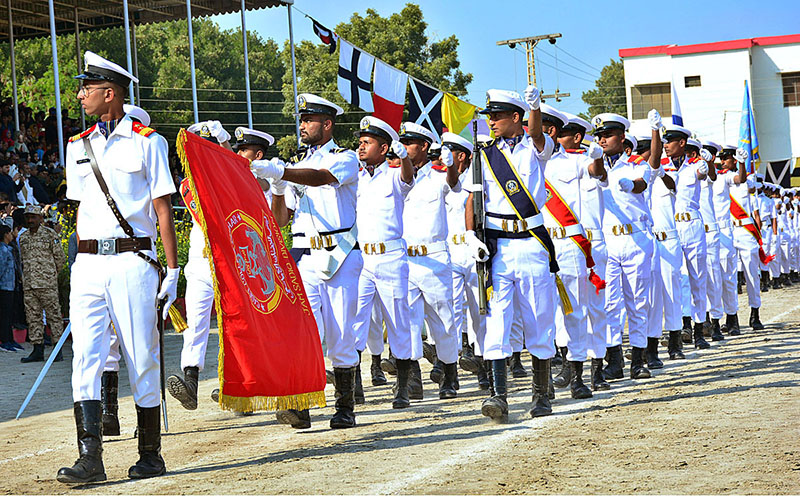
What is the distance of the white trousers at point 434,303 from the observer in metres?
10.2

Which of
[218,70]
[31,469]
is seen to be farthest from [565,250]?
[218,70]

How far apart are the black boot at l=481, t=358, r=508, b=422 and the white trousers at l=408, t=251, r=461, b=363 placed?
189 centimetres

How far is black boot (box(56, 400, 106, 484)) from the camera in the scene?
6.25 m

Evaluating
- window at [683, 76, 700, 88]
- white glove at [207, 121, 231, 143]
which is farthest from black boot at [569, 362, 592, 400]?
window at [683, 76, 700, 88]

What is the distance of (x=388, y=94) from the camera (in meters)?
16.6

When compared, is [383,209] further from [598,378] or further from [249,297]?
[249,297]

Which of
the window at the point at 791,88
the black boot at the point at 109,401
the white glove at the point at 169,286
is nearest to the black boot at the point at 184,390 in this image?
the black boot at the point at 109,401

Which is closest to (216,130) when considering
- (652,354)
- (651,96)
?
(652,354)

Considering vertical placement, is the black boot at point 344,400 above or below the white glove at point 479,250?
below

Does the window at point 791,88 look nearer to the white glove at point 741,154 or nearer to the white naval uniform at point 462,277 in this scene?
the white glove at point 741,154

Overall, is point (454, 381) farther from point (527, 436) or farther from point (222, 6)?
point (222, 6)

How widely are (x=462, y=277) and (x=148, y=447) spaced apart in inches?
225

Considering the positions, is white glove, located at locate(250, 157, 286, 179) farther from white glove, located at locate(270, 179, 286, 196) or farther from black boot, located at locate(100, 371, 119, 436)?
black boot, located at locate(100, 371, 119, 436)

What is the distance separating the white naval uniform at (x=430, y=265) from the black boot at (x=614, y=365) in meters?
1.53
